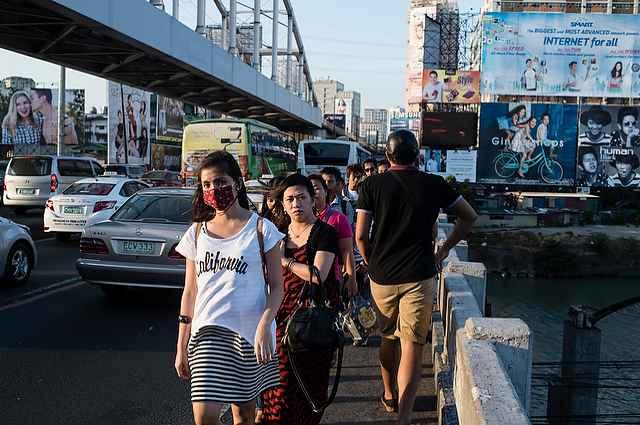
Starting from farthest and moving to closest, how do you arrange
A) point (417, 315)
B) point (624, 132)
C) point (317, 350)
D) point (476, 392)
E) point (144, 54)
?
1. point (624, 132)
2. point (144, 54)
3. point (417, 315)
4. point (317, 350)
5. point (476, 392)

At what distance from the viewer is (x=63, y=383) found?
5.39 m

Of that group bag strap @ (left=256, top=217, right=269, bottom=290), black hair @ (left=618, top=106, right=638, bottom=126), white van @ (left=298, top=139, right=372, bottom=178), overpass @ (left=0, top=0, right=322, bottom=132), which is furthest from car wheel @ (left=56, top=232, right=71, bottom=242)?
black hair @ (left=618, top=106, right=638, bottom=126)

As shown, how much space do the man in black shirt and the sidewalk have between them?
0.59 m

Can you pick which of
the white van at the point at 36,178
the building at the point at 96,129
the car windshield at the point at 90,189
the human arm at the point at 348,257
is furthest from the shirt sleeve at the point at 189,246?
the building at the point at 96,129

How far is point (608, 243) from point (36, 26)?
2905 cm

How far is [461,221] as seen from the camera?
4.50 metres

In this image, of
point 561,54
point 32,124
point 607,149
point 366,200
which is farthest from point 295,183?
point 32,124

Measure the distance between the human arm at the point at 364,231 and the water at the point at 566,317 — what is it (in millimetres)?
7511

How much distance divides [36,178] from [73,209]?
646cm

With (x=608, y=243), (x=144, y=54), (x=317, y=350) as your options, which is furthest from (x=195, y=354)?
(x=608, y=243)

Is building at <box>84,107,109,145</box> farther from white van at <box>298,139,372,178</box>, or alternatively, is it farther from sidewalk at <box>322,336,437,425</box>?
sidewalk at <box>322,336,437,425</box>

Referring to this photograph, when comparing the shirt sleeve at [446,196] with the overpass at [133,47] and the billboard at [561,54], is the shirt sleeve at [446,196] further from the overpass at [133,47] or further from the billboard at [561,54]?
the billboard at [561,54]

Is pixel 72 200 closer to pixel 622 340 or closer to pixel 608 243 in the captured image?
pixel 622 340

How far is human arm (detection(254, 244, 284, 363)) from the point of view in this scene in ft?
10.2
